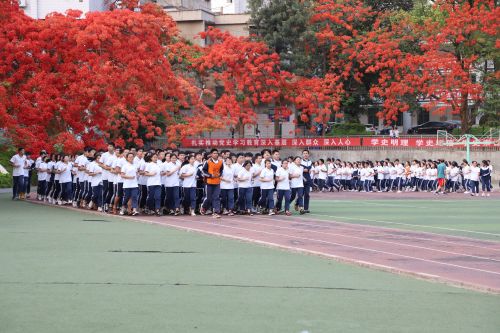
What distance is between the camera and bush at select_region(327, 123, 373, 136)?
48431mm

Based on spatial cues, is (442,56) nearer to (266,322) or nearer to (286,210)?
(286,210)

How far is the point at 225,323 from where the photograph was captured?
25.1 ft

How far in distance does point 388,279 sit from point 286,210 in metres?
11.1

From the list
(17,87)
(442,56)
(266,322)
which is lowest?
(266,322)

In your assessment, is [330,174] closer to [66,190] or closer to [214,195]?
[66,190]

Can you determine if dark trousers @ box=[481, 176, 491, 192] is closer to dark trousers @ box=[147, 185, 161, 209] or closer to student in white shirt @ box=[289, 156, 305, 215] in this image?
student in white shirt @ box=[289, 156, 305, 215]

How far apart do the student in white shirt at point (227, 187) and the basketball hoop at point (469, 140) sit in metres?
20.8

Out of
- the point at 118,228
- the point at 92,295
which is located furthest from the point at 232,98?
the point at 92,295

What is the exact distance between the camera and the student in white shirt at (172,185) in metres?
20.5

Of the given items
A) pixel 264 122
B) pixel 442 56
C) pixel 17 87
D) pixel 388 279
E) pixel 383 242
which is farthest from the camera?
pixel 264 122

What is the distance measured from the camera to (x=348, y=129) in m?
49.2

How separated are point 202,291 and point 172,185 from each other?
11542mm

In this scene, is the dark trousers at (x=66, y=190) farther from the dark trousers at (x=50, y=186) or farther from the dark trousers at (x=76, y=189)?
the dark trousers at (x=50, y=186)

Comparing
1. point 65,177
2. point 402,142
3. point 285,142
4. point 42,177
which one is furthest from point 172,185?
point 402,142
